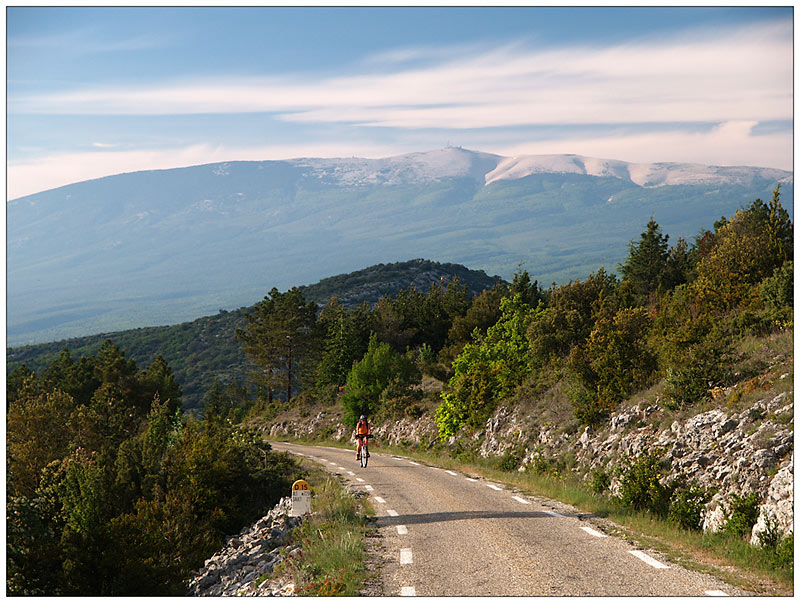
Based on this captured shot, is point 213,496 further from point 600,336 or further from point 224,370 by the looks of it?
point 224,370

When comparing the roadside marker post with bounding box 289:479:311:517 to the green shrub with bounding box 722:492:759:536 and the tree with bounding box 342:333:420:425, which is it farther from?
the tree with bounding box 342:333:420:425

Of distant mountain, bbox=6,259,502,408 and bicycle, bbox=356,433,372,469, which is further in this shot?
distant mountain, bbox=6,259,502,408

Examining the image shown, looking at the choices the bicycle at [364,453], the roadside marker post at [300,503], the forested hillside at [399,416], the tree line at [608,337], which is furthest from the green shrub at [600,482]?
the bicycle at [364,453]

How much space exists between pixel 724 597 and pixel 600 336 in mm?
15917

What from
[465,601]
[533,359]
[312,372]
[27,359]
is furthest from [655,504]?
[27,359]

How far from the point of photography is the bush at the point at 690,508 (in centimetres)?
1360

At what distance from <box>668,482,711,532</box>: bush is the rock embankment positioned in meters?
7.36

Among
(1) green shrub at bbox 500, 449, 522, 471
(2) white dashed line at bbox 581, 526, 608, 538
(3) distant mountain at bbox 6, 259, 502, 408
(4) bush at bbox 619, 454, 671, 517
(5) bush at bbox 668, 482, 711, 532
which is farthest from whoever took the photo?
(3) distant mountain at bbox 6, 259, 502, 408

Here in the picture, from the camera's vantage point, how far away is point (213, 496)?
22.1 metres

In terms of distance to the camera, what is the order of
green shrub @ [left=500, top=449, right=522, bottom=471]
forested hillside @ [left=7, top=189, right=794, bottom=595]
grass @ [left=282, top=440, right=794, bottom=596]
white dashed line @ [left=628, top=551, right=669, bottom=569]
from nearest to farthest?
grass @ [left=282, top=440, right=794, bottom=596] → white dashed line @ [left=628, top=551, right=669, bottom=569] → forested hillside @ [left=7, top=189, right=794, bottom=595] → green shrub @ [left=500, top=449, right=522, bottom=471]

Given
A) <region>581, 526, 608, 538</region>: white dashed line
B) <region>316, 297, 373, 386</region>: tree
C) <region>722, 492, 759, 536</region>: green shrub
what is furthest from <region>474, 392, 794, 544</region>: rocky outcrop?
<region>316, 297, 373, 386</region>: tree

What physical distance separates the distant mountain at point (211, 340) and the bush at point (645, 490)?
91.8 m

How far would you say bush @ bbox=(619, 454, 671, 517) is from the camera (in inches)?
581

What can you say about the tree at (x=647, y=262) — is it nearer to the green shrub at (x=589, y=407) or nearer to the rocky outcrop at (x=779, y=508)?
the green shrub at (x=589, y=407)
